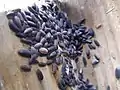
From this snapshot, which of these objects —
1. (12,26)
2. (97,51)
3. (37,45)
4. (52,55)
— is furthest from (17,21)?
(97,51)

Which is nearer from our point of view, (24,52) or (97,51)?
(24,52)

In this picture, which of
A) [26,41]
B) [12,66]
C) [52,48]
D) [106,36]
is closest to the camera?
[12,66]

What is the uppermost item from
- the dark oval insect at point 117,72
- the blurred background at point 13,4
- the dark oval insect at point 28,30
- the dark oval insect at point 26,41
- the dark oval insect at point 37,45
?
the blurred background at point 13,4

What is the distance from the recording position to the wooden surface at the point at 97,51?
138 centimetres

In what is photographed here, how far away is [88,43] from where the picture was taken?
1814mm

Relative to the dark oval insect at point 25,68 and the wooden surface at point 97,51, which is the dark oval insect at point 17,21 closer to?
the wooden surface at point 97,51

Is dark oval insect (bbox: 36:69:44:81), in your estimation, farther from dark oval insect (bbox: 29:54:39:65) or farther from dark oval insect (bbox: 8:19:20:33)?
dark oval insect (bbox: 8:19:20:33)

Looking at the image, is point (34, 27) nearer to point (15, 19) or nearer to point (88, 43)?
point (15, 19)

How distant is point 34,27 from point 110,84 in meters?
0.53

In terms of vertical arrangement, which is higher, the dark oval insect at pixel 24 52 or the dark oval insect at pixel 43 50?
the dark oval insect at pixel 43 50

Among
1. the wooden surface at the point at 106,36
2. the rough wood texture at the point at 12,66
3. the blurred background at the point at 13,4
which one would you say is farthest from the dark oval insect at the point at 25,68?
the wooden surface at the point at 106,36

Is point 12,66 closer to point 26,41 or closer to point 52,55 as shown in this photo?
point 26,41

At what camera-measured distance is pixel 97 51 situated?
5.84 ft

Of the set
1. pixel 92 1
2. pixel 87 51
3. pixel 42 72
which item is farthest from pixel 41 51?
pixel 92 1
